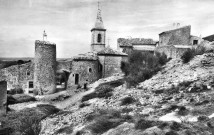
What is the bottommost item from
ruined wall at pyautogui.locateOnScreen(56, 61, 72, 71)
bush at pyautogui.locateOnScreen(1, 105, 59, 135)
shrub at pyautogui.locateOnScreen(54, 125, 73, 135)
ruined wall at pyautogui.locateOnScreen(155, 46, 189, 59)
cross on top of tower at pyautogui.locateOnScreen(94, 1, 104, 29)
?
bush at pyautogui.locateOnScreen(1, 105, 59, 135)

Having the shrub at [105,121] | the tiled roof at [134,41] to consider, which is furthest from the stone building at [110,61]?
the shrub at [105,121]

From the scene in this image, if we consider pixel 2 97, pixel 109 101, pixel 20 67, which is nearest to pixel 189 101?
pixel 109 101

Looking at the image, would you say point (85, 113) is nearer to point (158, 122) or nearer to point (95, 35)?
point (158, 122)

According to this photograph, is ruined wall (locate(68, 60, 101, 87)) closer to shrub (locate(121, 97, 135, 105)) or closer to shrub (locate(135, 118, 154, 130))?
shrub (locate(121, 97, 135, 105))

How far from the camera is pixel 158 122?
10078mm

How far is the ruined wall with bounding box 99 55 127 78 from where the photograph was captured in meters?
30.0

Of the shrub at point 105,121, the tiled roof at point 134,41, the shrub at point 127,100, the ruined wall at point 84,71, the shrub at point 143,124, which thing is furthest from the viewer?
the tiled roof at point 134,41

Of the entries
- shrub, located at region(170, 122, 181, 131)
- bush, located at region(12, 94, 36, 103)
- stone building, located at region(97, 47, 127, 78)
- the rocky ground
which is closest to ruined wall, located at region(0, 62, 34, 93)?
bush, located at region(12, 94, 36, 103)

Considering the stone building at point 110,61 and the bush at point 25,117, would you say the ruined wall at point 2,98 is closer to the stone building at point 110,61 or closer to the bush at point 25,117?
the bush at point 25,117

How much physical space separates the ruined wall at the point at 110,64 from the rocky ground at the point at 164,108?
11.5 metres

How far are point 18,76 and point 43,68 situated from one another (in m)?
4.61

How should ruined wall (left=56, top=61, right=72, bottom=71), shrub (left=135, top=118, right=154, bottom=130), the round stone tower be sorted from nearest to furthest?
shrub (left=135, top=118, right=154, bottom=130), the round stone tower, ruined wall (left=56, top=61, right=72, bottom=71)

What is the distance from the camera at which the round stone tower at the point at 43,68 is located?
89.7 feet

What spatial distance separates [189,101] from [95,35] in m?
37.7
